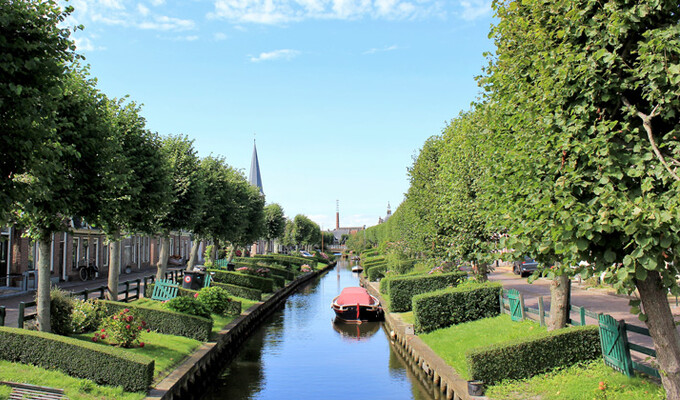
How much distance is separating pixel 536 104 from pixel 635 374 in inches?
231

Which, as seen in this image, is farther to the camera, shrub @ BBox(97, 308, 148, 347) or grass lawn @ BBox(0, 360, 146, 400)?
shrub @ BBox(97, 308, 148, 347)

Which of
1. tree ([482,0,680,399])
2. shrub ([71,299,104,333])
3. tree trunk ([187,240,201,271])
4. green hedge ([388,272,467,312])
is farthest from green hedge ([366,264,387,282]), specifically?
tree ([482,0,680,399])

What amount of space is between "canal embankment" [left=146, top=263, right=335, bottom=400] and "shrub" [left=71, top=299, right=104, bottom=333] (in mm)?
2790

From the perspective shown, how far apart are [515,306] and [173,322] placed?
1086 cm

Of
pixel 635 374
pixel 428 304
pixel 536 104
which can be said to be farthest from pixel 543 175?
pixel 428 304

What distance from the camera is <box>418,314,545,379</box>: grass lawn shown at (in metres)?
14.1

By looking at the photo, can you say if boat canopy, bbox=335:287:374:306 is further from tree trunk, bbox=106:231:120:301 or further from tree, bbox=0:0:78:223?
tree, bbox=0:0:78:223

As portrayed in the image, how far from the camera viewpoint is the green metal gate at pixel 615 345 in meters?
10.1


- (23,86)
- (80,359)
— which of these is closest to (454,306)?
(80,359)

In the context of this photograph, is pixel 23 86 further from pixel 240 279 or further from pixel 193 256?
pixel 193 256

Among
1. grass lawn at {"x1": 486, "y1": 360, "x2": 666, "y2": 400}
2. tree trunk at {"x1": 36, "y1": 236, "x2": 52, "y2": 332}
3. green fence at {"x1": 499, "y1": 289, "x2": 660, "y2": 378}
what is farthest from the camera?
tree trunk at {"x1": 36, "y1": 236, "x2": 52, "y2": 332}

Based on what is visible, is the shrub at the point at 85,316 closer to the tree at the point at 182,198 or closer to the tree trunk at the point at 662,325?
the tree at the point at 182,198

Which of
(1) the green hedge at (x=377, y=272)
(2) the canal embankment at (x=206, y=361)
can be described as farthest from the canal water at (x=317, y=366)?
(1) the green hedge at (x=377, y=272)

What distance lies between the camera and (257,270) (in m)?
35.4
